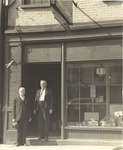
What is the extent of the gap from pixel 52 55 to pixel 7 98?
1983 mm

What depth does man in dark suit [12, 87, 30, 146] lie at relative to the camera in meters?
Result: 12.8

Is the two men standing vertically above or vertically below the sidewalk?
above

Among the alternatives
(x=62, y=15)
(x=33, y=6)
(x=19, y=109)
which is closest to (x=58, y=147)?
(x=19, y=109)

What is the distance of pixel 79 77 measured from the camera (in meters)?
13.0

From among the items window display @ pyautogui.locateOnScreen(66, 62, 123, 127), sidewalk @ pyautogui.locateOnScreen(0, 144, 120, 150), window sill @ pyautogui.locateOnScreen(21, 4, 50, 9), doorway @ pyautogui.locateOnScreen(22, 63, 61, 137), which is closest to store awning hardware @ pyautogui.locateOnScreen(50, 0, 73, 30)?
window sill @ pyautogui.locateOnScreen(21, 4, 50, 9)

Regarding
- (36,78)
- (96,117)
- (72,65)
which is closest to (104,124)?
(96,117)

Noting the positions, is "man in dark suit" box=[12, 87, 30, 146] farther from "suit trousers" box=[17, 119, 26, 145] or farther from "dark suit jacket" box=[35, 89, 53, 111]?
"dark suit jacket" box=[35, 89, 53, 111]

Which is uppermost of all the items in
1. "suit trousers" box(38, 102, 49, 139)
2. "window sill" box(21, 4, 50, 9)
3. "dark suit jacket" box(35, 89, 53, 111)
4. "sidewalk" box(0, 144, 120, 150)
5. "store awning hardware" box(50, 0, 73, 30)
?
"window sill" box(21, 4, 50, 9)

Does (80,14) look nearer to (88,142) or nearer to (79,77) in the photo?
(79,77)

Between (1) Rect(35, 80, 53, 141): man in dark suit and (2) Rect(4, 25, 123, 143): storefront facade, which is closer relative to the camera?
(2) Rect(4, 25, 123, 143): storefront facade

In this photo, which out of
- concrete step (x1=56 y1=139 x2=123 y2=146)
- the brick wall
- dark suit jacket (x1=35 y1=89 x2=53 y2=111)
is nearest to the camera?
concrete step (x1=56 y1=139 x2=123 y2=146)

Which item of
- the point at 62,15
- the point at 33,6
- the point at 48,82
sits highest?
the point at 33,6

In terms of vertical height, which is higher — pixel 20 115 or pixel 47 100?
pixel 47 100

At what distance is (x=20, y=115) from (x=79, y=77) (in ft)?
7.05
